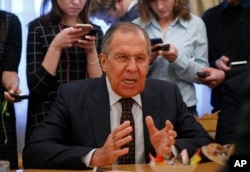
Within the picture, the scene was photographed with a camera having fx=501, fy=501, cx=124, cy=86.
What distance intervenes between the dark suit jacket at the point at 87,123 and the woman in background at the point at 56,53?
1.16ft

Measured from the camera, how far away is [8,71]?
2629 mm

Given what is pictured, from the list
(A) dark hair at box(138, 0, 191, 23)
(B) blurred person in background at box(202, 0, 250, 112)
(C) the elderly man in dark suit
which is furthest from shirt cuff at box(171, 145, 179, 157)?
(A) dark hair at box(138, 0, 191, 23)

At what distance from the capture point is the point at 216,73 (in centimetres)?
267

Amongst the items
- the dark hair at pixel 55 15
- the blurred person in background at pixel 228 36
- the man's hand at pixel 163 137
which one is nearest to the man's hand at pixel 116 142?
the man's hand at pixel 163 137

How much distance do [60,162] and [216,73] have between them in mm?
1138

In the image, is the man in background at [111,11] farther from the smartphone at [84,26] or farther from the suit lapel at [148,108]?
the suit lapel at [148,108]

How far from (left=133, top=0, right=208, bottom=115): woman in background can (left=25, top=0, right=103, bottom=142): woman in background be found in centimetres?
32

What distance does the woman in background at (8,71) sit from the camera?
262 cm

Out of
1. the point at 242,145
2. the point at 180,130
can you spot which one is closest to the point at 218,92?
the point at 180,130

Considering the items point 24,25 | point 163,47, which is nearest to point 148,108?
point 163,47

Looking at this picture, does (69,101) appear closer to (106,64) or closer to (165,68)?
(106,64)

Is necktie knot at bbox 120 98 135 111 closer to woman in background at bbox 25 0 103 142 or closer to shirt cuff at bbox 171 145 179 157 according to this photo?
shirt cuff at bbox 171 145 179 157

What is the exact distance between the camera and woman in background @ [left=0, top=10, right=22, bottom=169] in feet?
8.59

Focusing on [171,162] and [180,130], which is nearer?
[171,162]
